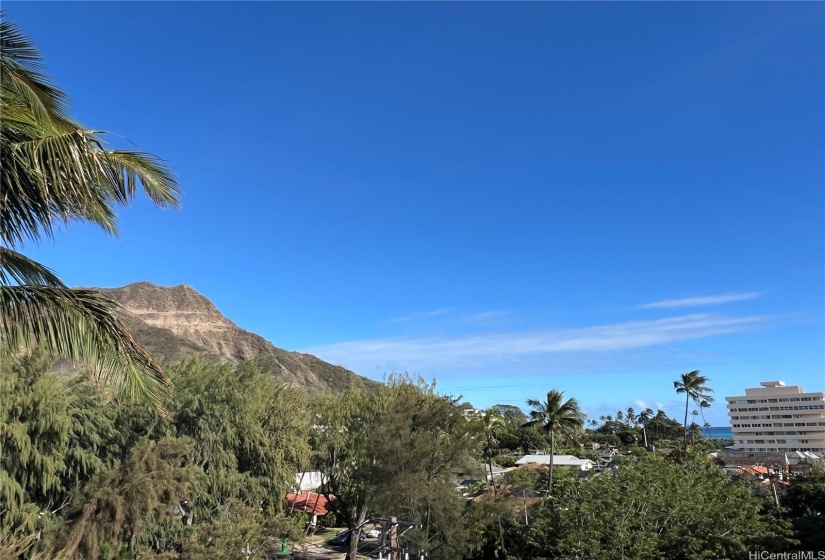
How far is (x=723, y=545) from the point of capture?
1302cm

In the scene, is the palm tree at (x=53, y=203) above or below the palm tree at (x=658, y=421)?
below

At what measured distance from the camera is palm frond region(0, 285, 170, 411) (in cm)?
447

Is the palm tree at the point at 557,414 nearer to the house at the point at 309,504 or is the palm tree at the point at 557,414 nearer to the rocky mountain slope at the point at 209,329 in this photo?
the house at the point at 309,504

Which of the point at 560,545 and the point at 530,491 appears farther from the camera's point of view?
the point at 530,491

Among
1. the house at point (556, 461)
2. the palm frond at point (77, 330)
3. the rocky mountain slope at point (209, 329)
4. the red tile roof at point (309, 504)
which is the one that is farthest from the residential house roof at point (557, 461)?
the rocky mountain slope at point (209, 329)

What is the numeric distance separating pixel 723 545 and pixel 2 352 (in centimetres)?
1563

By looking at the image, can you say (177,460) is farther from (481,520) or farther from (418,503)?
(481,520)

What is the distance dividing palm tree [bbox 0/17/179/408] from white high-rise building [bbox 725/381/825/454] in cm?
9477

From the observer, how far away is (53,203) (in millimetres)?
4609

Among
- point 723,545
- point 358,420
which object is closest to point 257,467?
point 358,420

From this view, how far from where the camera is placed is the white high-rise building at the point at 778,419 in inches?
3059

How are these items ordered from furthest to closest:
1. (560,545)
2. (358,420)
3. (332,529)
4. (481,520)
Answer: (332,529) < (358,420) < (481,520) < (560,545)

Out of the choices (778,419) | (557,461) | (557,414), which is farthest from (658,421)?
(557,414)

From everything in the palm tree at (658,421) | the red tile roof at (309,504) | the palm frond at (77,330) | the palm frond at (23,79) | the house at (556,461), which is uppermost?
the palm tree at (658,421)
